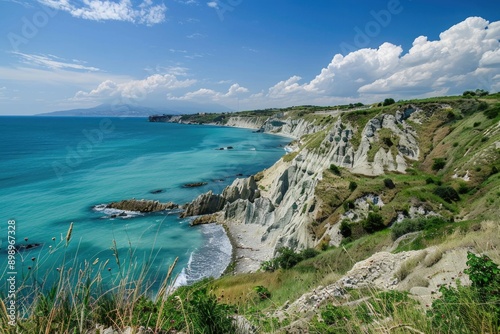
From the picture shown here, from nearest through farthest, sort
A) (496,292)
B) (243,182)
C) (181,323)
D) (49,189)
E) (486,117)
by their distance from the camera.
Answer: (496,292)
(181,323)
(486,117)
(243,182)
(49,189)

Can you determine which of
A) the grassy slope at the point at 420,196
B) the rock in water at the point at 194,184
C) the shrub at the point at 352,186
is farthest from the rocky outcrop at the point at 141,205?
the shrub at the point at 352,186

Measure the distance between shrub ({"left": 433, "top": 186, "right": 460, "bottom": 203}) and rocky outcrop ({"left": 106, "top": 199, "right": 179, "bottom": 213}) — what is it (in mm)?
41857

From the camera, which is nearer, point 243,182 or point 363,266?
point 363,266

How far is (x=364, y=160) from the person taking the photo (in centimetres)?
4616

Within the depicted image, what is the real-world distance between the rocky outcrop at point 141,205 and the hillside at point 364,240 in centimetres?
565

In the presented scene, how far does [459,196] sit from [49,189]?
7501 centimetres

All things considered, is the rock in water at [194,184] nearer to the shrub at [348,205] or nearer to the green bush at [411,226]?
the shrub at [348,205]

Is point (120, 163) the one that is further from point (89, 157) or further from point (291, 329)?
point (291, 329)

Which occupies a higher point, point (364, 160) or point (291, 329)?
point (291, 329)

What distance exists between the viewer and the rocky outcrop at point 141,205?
53.5 meters

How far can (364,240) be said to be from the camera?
74.1 feet

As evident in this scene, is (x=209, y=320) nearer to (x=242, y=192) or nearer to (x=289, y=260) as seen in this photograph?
(x=289, y=260)

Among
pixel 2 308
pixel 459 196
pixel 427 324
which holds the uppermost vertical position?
pixel 2 308

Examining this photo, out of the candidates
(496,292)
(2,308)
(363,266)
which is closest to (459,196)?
(363,266)
